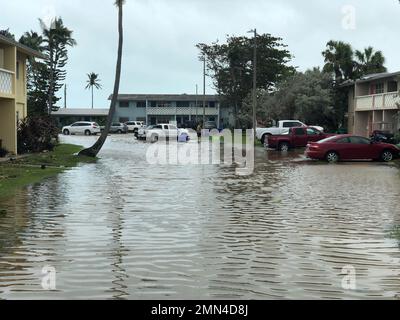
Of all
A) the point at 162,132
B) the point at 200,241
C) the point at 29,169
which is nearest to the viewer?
the point at 200,241

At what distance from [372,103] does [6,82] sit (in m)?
30.6

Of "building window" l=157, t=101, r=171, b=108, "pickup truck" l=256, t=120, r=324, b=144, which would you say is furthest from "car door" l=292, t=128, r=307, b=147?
"building window" l=157, t=101, r=171, b=108

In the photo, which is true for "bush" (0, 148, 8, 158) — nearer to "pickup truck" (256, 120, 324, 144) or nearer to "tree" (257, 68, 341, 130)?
"pickup truck" (256, 120, 324, 144)

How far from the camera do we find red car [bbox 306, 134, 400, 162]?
102 ft

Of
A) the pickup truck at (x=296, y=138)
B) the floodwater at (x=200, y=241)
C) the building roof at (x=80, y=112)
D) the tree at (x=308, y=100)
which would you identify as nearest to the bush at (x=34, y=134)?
the pickup truck at (x=296, y=138)

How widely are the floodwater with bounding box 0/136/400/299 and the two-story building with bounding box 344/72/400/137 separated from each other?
97.6ft

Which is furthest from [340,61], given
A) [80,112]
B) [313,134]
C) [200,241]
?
[200,241]

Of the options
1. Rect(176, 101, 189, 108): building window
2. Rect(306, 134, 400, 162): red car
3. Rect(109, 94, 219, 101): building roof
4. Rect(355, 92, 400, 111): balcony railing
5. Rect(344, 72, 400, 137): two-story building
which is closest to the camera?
Rect(306, 134, 400, 162): red car

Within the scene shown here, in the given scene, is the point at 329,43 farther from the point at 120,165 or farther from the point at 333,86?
the point at 120,165

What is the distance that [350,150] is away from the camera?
31125mm

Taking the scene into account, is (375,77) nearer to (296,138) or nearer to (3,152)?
(296,138)

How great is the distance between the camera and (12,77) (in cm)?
3025

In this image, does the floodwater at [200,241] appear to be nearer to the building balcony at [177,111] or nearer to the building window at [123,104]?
the building balcony at [177,111]
